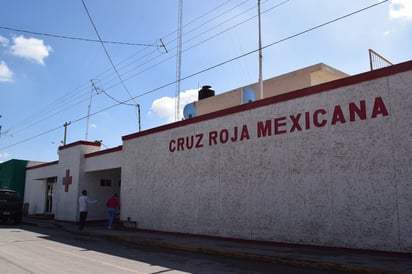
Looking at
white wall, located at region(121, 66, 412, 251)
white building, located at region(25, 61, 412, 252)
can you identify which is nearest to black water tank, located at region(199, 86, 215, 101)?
white building, located at region(25, 61, 412, 252)

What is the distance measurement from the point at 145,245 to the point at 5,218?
38.0 ft

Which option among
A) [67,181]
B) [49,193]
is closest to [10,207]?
[67,181]

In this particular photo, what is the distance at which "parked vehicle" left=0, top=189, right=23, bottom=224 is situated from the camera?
21159 mm

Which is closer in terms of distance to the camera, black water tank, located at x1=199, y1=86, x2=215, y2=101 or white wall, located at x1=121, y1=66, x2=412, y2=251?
white wall, located at x1=121, y1=66, x2=412, y2=251

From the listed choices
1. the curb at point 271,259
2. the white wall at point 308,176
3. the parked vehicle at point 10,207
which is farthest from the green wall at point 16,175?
the curb at point 271,259

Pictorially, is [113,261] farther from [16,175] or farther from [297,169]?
[16,175]

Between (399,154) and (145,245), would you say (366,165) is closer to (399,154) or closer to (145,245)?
(399,154)

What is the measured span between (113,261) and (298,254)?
4602 mm

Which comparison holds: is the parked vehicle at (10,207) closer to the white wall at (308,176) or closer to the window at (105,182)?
the window at (105,182)

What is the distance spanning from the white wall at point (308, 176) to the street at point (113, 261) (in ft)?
7.81

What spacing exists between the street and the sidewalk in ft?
1.07

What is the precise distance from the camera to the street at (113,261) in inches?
329

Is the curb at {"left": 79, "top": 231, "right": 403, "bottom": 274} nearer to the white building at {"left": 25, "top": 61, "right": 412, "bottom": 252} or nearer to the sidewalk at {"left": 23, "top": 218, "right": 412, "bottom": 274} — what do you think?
the sidewalk at {"left": 23, "top": 218, "right": 412, "bottom": 274}

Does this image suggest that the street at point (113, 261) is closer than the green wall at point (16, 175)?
Yes
